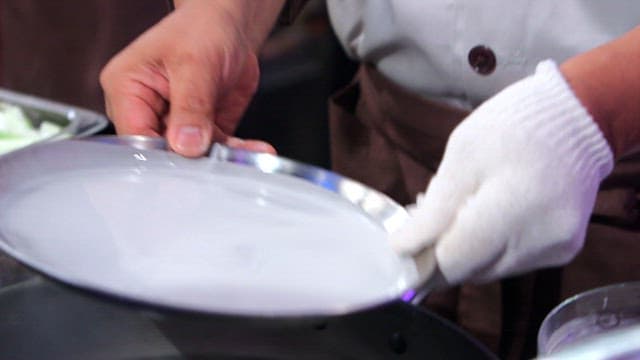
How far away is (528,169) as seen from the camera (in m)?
0.53

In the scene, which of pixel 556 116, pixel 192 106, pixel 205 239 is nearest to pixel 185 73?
pixel 192 106

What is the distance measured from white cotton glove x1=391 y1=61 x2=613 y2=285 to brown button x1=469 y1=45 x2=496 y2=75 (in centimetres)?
27

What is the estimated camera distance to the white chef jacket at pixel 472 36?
2.54ft

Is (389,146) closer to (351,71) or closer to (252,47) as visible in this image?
(252,47)

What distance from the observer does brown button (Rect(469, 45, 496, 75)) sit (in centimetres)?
83

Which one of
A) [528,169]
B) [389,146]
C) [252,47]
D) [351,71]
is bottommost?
[351,71]

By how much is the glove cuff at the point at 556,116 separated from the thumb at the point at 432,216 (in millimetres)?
55

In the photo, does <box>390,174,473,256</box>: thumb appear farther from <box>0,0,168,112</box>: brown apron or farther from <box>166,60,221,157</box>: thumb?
<box>0,0,168,112</box>: brown apron

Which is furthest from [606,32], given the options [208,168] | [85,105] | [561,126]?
[85,105]

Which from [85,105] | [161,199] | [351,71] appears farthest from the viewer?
[351,71]

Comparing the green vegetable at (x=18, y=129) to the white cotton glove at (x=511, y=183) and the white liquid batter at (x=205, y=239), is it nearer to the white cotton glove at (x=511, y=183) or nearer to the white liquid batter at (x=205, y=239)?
the white liquid batter at (x=205, y=239)

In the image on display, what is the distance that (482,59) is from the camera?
83 centimetres

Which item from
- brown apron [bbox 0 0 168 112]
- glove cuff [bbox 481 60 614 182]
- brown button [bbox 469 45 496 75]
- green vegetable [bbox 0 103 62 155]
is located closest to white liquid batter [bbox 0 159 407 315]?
glove cuff [bbox 481 60 614 182]

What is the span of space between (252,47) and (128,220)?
1.29 ft
